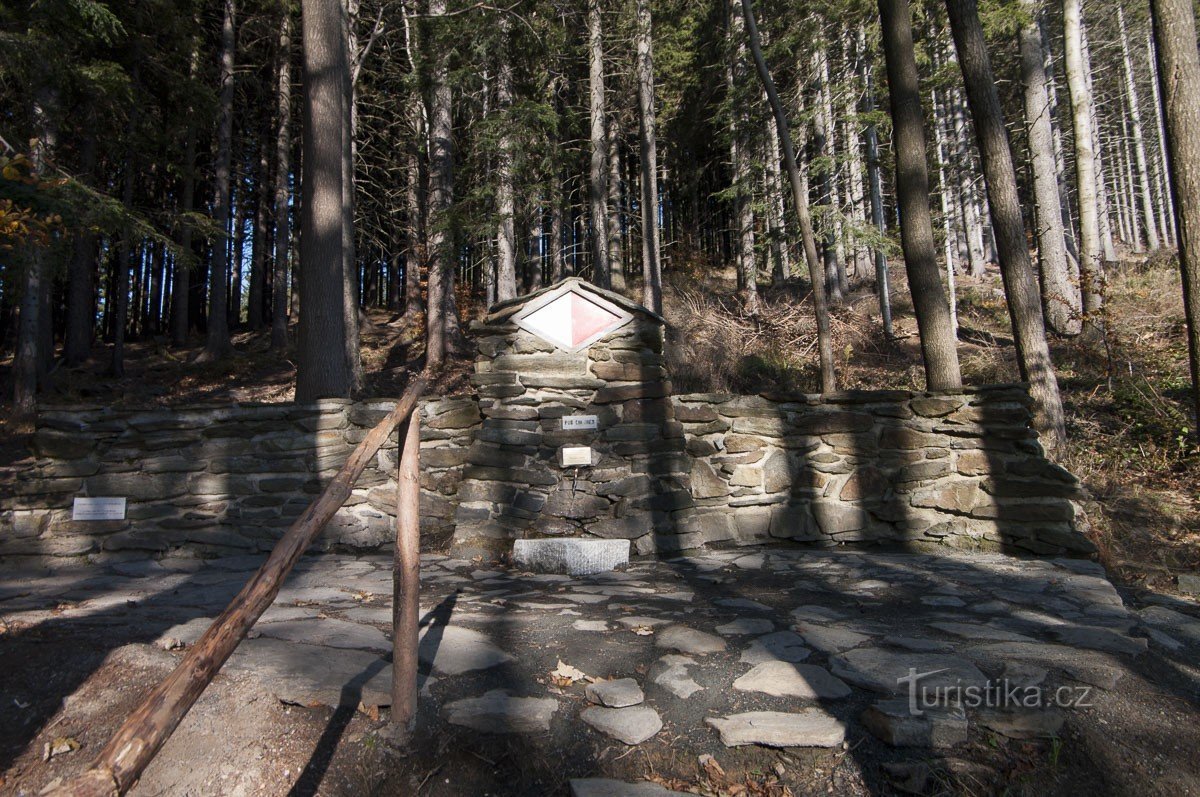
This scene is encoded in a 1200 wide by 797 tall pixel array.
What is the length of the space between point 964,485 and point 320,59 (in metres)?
8.19

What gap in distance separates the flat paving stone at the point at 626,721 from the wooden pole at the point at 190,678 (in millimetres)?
1239

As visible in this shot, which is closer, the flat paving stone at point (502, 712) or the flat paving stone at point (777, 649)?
the flat paving stone at point (502, 712)

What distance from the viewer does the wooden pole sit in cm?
135

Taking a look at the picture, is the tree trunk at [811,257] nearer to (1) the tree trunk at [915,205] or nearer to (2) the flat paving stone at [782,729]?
(1) the tree trunk at [915,205]

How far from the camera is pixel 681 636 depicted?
128 inches

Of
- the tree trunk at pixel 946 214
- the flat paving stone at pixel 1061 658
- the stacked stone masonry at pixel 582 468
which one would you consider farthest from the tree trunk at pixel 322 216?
the tree trunk at pixel 946 214

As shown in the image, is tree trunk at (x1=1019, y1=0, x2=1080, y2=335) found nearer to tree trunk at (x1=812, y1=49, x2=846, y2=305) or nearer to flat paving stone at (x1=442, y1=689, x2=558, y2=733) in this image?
tree trunk at (x1=812, y1=49, x2=846, y2=305)

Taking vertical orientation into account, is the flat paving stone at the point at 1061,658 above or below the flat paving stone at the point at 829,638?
below

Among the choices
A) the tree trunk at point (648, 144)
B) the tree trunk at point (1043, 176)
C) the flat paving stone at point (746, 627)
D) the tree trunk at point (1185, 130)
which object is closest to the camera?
the flat paving stone at point (746, 627)

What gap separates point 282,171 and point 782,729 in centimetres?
1800

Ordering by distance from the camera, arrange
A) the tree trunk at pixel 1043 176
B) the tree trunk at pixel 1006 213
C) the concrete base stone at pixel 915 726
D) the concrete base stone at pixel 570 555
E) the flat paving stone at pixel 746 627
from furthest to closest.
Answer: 1. the tree trunk at pixel 1043 176
2. the tree trunk at pixel 1006 213
3. the concrete base stone at pixel 570 555
4. the flat paving stone at pixel 746 627
5. the concrete base stone at pixel 915 726

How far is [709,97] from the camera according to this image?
838 inches

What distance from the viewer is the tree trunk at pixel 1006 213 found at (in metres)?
6.97

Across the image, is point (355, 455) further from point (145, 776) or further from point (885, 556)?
point (885, 556)
